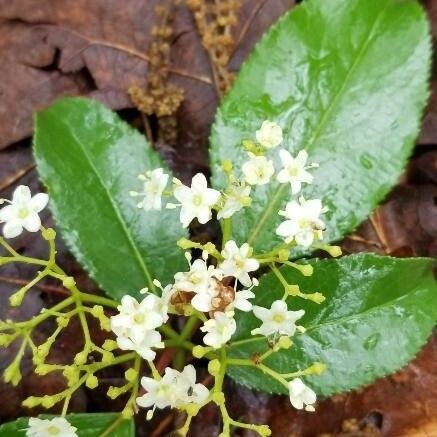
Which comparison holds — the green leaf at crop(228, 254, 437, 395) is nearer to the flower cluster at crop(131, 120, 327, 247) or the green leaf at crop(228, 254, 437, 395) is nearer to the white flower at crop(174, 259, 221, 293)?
the flower cluster at crop(131, 120, 327, 247)

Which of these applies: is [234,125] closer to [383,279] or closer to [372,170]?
[372,170]

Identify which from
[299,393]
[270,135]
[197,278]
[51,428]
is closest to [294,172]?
[270,135]

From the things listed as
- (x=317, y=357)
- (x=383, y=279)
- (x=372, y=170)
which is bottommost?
(x=317, y=357)

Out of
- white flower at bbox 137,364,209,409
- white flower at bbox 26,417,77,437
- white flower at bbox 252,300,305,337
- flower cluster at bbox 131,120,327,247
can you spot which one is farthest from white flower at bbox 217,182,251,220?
white flower at bbox 26,417,77,437

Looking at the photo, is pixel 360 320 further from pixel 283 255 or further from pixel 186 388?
pixel 186 388

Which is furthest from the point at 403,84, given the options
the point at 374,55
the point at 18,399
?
the point at 18,399

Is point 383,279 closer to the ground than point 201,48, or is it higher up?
closer to the ground
